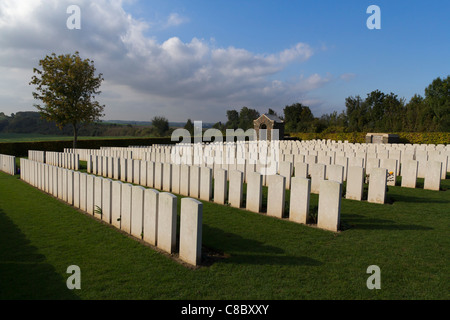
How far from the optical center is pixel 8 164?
1349 cm

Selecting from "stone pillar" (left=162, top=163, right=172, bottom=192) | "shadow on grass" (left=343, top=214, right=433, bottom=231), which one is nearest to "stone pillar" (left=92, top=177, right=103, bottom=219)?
"stone pillar" (left=162, top=163, right=172, bottom=192)

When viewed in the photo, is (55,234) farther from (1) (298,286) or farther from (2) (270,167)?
(2) (270,167)

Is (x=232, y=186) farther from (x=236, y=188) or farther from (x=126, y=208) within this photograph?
(x=126, y=208)

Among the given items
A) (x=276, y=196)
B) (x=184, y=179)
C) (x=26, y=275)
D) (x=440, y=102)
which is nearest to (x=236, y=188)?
(x=276, y=196)

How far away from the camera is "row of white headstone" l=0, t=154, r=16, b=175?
1289 centimetres

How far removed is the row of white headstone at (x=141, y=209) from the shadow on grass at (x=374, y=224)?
3.20m

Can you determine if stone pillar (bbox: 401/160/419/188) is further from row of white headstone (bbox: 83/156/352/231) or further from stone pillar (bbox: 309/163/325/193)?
stone pillar (bbox: 309/163/325/193)

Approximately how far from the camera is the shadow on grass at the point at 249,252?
3.84 m

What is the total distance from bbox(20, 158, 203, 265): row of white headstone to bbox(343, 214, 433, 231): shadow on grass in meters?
3.20

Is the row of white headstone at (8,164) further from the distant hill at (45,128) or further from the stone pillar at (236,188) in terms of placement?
Result: the distant hill at (45,128)

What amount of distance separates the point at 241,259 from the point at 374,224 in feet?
10.0

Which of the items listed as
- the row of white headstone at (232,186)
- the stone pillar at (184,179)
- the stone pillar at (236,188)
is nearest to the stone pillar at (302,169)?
the row of white headstone at (232,186)
